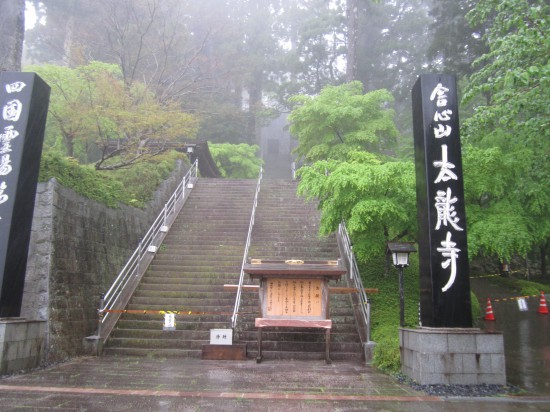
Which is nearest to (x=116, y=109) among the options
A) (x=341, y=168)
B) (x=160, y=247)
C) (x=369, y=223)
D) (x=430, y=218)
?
(x=160, y=247)

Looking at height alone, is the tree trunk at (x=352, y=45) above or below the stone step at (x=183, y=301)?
above

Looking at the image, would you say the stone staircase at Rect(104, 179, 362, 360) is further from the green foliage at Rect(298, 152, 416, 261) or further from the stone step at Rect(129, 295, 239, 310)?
the green foliage at Rect(298, 152, 416, 261)

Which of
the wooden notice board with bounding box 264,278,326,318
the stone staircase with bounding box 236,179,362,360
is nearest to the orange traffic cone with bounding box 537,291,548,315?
the stone staircase with bounding box 236,179,362,360

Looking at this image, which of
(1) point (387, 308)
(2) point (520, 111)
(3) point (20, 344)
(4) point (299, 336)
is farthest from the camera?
(1) point (387, 308)

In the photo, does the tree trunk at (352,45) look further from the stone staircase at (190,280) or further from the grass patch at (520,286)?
the grass patch at (520,286)

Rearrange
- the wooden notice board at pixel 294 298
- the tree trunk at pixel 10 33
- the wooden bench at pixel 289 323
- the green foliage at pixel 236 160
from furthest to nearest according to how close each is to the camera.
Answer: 1. the green foliage at pixel 236 160
2. the tree trunk at pixel 10 33
3. the wooden notice board at pixel 294 298
4. the wooden bench at pixel 289 323

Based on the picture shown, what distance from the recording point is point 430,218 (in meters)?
6.89

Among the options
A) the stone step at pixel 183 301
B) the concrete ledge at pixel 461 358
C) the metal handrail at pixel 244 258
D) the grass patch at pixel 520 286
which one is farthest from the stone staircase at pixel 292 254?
the grass patch at pixel 520 286

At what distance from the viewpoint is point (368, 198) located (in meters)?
9.45

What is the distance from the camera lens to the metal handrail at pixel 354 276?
29.9 ft

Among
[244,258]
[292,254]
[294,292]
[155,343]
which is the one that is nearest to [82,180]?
[155,343]

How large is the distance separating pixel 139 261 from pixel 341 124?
9419 millimetres

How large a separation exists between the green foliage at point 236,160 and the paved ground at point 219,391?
18.6 m

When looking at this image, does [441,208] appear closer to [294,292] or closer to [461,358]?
[461,358]
